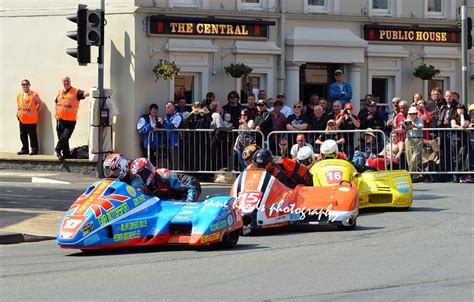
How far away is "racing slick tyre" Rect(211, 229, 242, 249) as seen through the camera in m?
14.5

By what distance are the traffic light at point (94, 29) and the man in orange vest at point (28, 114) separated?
19.2 ft

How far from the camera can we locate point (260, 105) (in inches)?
1016

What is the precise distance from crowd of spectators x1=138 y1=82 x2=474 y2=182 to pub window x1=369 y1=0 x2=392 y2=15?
15.8 ft

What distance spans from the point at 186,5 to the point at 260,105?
12.1ft

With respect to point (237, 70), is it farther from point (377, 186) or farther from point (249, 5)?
point (377, 186)

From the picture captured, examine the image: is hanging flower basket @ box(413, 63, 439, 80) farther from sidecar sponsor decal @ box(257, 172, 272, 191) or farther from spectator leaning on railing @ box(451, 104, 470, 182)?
sidecar sponsor decal @ box(257, 172, 272, 191)

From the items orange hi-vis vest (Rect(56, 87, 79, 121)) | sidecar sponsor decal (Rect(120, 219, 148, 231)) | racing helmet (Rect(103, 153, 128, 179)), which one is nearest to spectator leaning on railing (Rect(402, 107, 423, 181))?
orange hi-vis vest (Rect(56, 87, 79, 121))

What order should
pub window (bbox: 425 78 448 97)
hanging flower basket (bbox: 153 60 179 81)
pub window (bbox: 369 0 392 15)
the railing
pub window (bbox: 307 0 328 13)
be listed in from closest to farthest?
the railing → hanging flower basket (bbox: 153 60 179 81) → pub window (bbox: 307 0 328 13) → pub window (bbox: 369 0 392 15) → pub window (bbox: 425 78 448 97)

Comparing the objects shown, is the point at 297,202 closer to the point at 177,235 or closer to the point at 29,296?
the point at 177,235

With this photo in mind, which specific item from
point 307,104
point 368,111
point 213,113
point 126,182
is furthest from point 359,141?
point 126,182

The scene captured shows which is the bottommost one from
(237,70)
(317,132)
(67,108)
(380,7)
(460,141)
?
(460,141)

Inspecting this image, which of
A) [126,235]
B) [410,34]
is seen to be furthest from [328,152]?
[410,34]

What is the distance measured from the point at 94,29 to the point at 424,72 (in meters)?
11.4

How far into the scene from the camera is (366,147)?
2453cm
